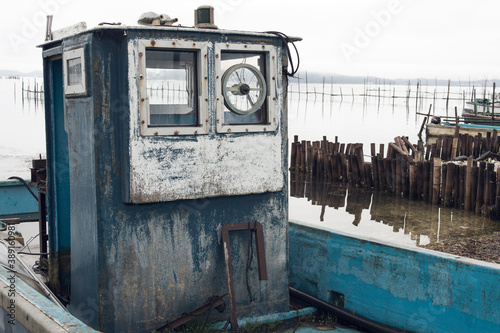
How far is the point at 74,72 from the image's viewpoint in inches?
192

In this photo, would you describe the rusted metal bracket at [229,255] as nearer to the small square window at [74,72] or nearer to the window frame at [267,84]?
the window frame at [267,84]

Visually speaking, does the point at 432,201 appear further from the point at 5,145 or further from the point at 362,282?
the point at 5,145

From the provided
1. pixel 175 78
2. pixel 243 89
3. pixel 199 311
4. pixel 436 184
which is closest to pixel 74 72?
pixel 175 78

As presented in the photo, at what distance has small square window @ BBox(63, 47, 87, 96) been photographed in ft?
15.2

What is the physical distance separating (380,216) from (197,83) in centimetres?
1141

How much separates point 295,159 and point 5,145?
19.7 meters

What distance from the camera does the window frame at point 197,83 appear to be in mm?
4504

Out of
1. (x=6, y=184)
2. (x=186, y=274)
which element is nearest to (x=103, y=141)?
(x=186, y=274)

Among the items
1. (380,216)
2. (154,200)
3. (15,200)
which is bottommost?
(380,216)

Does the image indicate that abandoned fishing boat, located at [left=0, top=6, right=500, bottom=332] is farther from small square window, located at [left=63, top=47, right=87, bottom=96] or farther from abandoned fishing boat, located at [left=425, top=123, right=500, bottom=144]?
abandoned fishing boat, located at [left=425, top=123, right=500, bottom=144]

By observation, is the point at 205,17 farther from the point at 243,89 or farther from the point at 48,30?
the point at 48,30

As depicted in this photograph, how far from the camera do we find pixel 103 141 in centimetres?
457

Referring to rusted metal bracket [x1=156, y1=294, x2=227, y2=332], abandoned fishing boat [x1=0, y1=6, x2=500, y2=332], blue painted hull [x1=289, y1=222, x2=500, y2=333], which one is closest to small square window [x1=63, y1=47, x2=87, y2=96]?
abandoned fishing boat [x1=0, y1=6, x2=500, y2=332]

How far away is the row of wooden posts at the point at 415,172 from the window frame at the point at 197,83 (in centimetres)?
1125
